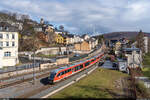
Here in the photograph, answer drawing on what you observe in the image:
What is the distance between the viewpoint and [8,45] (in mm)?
36781

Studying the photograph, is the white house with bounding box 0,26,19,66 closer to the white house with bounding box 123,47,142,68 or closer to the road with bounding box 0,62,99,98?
the road with bounding box 0,62,99,98

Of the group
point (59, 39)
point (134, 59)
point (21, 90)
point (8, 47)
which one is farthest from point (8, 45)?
point (59, 39)

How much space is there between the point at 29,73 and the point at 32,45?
2910cm

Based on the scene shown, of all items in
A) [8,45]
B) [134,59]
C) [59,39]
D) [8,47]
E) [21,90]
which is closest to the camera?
[21,90]

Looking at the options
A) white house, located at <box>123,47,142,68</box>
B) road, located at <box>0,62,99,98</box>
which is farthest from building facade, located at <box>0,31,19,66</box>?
white house, located at <box>123,47,142,68</box>

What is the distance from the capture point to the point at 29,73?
30.4 meters

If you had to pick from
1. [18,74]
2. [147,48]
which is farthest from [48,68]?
[147,48]

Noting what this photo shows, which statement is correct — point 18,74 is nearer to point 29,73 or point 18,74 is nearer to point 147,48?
point 29,73

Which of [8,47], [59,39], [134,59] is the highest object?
[59,39]

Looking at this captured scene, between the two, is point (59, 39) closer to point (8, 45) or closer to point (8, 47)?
point (8, 45)

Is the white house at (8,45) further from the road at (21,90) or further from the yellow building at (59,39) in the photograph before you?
the yellow building at (59,39)

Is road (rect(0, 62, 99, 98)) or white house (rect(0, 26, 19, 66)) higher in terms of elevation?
white house (rect(0, 26, 19, 66))

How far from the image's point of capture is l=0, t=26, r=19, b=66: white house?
35.6 m

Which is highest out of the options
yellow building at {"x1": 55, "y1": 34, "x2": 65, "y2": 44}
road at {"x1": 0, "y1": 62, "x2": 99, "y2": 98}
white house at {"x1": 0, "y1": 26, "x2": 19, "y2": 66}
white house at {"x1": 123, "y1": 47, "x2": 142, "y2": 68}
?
yellow building at {"x1": 55, "y1": 34, "x2": 65, "y2": 44}
